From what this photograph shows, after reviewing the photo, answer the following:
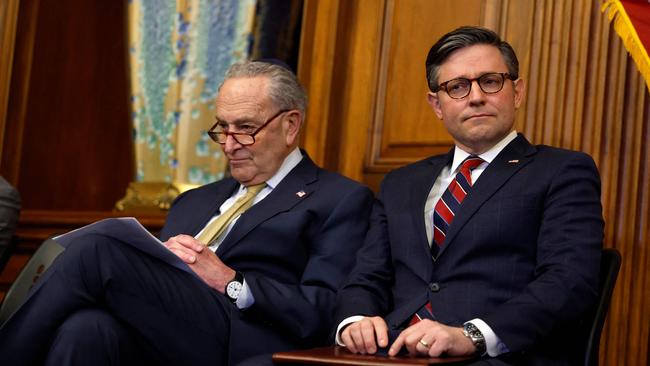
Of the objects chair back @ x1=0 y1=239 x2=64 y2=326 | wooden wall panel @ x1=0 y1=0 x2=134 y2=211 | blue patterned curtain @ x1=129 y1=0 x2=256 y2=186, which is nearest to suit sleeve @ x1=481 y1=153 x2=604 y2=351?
chair back @ x1=0 y1=239 x2=64 y2=326

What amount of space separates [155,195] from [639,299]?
7.97 ft

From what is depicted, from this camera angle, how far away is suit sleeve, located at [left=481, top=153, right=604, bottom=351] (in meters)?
2.35

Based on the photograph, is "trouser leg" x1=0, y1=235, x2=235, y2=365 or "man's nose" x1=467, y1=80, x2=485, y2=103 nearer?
"trouser leg" x1=0, y1=235, x2=235, y2=365

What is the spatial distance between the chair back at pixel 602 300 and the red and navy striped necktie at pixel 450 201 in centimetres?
40

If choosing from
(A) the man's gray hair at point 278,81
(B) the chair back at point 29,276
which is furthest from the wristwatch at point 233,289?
(A) the man's gray hair at point 278,81

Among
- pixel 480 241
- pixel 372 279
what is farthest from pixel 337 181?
pixel 480 241

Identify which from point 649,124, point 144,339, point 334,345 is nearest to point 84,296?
point 144,339

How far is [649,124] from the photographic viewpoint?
306cm

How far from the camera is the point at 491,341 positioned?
2.32 meters

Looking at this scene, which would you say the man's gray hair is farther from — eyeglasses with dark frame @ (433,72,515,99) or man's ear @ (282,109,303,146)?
eyeglasses with dark frame @ (433,72,515,99)

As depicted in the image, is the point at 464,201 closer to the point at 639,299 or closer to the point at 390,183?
the point at 390,183

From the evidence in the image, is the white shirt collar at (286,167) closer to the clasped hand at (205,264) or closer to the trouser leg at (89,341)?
the clasped hand at (205,264)

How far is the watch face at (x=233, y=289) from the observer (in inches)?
112

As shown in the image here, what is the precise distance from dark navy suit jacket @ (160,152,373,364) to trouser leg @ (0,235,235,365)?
0.39 feet
